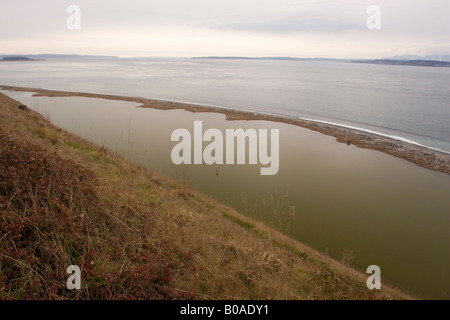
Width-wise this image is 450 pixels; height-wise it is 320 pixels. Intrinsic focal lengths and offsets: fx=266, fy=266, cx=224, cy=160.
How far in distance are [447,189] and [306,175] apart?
7.00 m

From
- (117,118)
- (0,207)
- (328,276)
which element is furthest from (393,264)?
(117,118)

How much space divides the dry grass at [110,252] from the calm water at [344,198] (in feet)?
7.39

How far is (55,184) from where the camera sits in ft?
16.1

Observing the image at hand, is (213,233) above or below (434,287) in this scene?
above

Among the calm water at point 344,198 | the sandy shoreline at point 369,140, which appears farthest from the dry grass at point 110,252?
the sandy shoreline at point 369,140

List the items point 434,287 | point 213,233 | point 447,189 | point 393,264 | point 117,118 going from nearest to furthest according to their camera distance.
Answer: point 213,233 < point 434,287 < point 393,264 < point 447,189 < point 117,118

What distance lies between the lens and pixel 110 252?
4309 mm

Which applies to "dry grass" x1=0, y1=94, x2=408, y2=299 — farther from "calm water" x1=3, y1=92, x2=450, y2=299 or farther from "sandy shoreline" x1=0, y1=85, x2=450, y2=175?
"sandy shoreline" x1=0, y1=85, x2=450, y2=175

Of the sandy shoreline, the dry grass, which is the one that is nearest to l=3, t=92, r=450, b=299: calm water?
the sandy shoreline

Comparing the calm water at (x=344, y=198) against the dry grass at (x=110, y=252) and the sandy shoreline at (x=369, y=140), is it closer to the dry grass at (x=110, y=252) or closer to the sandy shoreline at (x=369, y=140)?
the sandy shoreline at (x=369, y=140)

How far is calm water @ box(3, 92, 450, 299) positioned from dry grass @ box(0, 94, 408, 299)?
7.39ft

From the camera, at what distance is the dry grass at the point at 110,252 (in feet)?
11.8
